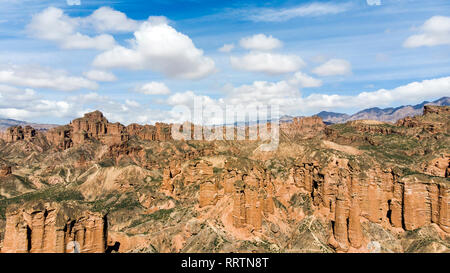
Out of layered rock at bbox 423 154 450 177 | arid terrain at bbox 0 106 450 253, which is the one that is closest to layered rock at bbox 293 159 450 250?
arid terrain at bbox 0 106 450 253

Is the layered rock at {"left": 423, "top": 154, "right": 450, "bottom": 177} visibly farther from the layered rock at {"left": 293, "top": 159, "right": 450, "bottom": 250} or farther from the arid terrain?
the layered rock at {"left": 293, "top": 159, "right": 450, "bottom": 250}

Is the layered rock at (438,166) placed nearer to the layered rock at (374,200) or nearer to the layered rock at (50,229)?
the layered rock at (374,200)

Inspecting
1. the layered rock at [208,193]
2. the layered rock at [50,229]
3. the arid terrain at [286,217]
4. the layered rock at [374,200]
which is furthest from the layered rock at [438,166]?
the layered rock at [50,229]

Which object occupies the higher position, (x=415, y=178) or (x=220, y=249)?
(x=415, y=178)

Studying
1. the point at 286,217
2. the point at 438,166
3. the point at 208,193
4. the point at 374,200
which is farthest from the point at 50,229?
the point at 438,166

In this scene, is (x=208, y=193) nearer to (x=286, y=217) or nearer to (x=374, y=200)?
(x=286, y=217)

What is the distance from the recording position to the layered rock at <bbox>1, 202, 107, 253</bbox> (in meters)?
53.0

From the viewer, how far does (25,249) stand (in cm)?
5291

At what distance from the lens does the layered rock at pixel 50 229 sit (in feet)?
174

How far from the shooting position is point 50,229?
180ft

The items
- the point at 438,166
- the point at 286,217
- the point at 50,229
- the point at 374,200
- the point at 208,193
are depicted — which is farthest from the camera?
the point at 438,166

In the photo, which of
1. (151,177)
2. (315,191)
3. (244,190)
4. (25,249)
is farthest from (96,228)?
(151,177)
